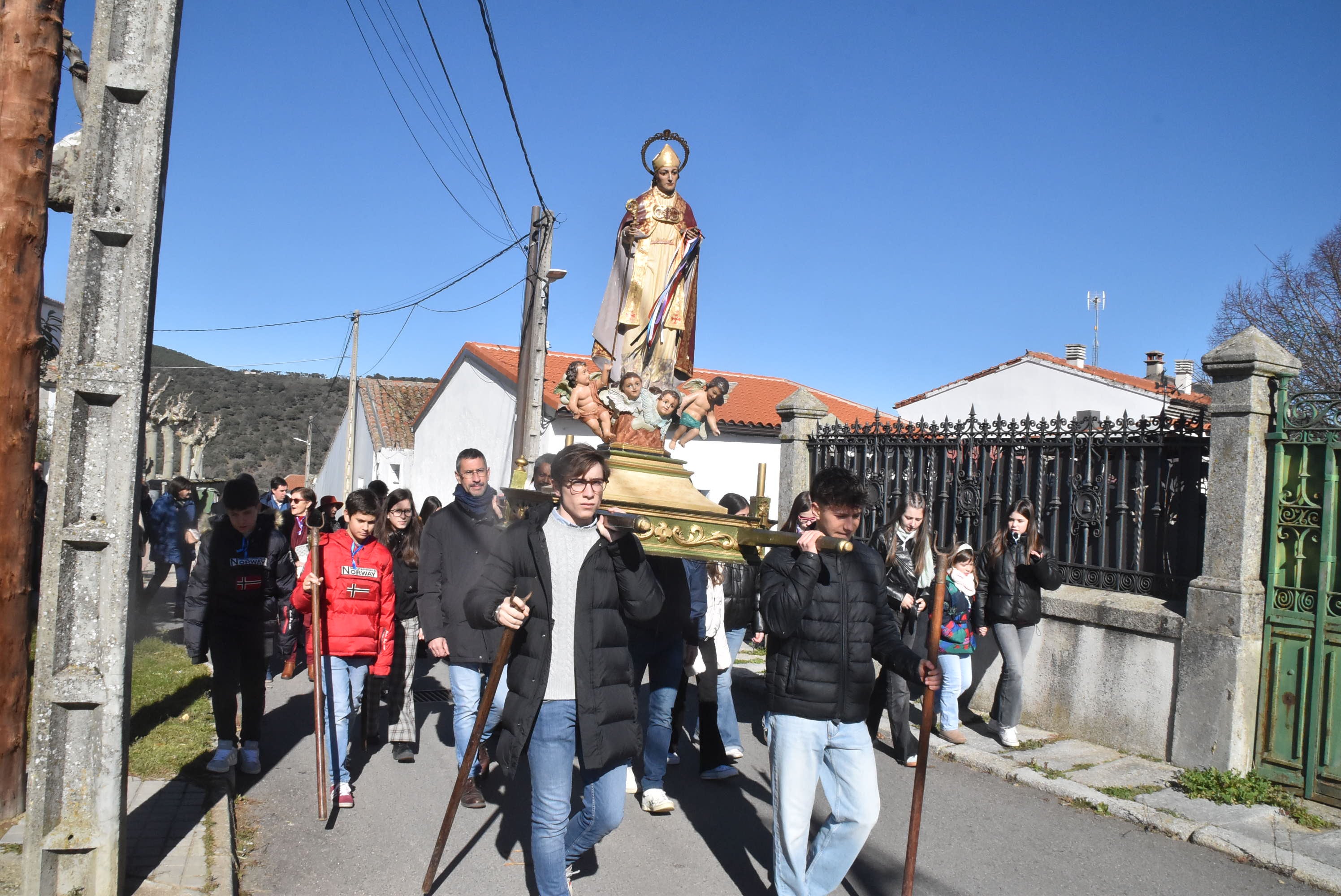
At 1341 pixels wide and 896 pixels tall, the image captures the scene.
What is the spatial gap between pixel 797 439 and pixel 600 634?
25.5 ft

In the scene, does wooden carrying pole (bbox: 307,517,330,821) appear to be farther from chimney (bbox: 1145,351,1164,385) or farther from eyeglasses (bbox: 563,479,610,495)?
chimney (bbox: 1145,351,1164,385)

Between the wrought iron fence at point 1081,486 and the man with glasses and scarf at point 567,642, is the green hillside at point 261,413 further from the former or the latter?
the man with glasses and scarf at point 567,642

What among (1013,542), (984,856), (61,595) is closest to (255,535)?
(61,595)

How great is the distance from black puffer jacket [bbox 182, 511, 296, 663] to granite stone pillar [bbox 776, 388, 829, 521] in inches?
244

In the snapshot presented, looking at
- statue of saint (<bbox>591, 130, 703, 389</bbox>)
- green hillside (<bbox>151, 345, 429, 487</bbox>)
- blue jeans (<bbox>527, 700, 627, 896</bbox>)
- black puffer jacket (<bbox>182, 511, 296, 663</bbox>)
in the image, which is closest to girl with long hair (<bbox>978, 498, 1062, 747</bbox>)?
statue of saint (<bbox>591, 130, 703, 389</bbox>)

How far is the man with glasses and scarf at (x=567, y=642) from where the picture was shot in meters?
4.09

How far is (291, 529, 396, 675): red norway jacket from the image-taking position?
19.7 feet

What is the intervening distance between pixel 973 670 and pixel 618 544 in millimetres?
5929

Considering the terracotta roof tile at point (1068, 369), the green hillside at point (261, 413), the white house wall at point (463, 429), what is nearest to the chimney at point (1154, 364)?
the terracotta roof tile at point (1068, 369)

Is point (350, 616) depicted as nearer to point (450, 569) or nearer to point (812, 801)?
point (450, 569)

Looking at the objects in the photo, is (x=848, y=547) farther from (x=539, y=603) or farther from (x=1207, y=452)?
(x=1207, y=452)

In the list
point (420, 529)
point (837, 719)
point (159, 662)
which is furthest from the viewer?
point (159, 662)

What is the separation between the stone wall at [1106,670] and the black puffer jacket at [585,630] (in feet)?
15.8

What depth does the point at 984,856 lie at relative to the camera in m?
5.61
